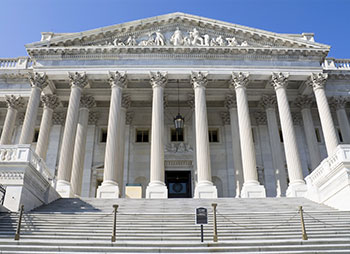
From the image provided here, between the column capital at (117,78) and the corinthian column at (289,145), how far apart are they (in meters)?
13.3

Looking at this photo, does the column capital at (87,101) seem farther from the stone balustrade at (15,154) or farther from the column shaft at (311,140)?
the column shaft at (311,140)

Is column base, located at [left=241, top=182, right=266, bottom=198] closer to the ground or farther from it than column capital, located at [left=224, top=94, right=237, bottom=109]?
closer to the ground

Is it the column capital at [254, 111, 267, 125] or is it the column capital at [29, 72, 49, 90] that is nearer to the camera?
the column capital at [29, 72, 49, 90]

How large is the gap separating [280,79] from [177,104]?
38.7 feet

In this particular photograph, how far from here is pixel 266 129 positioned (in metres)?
36.7

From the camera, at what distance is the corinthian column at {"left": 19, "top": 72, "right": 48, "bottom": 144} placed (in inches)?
1086

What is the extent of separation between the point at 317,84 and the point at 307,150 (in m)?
8.47

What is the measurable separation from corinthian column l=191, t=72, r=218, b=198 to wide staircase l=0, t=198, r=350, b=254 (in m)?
4.71

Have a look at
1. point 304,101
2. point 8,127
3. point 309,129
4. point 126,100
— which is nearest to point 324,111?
point 309,129

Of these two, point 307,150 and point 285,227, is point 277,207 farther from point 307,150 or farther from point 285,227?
point 307,150

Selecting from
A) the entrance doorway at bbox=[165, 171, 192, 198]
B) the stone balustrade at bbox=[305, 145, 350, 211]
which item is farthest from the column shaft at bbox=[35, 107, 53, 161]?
the stone balustrade at bbox=[305, 145, 350, 211]

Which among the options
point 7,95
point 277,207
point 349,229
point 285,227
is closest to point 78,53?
point 7,95

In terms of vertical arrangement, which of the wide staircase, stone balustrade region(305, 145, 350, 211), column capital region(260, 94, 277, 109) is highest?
column capital region(260, 94, 277, 109)

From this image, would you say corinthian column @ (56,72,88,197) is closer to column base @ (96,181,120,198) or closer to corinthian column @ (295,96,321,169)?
column base @ (96,181,120,198)
